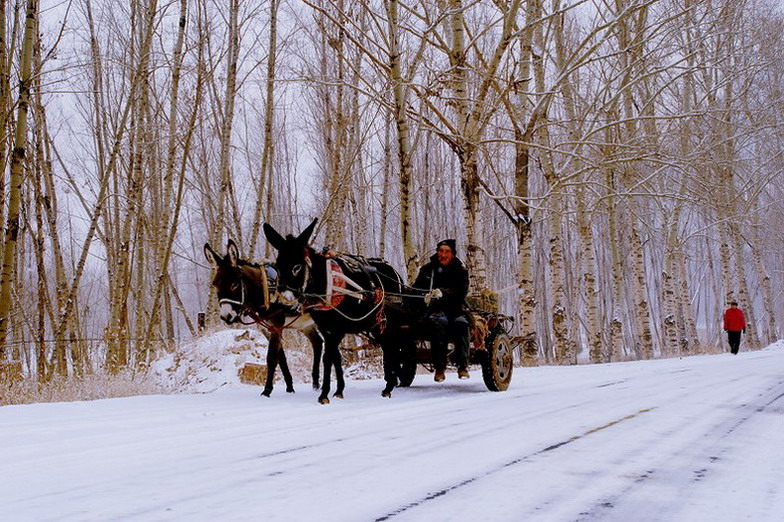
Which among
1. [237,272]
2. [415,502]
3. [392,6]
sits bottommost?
[415,502]

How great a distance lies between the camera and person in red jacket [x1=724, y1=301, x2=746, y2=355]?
23750 mm

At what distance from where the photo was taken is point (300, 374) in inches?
473

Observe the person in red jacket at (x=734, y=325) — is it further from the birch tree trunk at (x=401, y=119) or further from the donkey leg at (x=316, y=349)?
the donkey leg at (x=316, y=349)

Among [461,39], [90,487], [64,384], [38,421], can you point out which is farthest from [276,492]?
[461,39]

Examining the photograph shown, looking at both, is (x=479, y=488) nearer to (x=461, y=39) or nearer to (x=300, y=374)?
(x=300, y=374)

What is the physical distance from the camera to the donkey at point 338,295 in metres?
7.07

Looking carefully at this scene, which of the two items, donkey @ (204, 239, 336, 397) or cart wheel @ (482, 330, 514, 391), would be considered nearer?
donkey @ (204, 239, 336, 397)

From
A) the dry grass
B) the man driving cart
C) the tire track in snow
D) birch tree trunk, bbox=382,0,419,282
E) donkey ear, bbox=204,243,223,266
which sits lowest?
the tire track in snow

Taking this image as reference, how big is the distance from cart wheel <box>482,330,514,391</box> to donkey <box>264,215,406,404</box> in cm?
106

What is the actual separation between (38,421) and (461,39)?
1082 centimetres

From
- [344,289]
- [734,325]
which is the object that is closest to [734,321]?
[734,325]

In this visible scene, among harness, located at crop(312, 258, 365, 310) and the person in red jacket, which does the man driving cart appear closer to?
harness, located at crop(312, 258, 365, 310)

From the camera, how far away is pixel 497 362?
28.0ft

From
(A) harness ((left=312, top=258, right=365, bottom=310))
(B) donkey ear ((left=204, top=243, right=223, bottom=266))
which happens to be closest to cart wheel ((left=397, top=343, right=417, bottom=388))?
(A) harness ((left=312, top=258, right=365, bottom=310))
